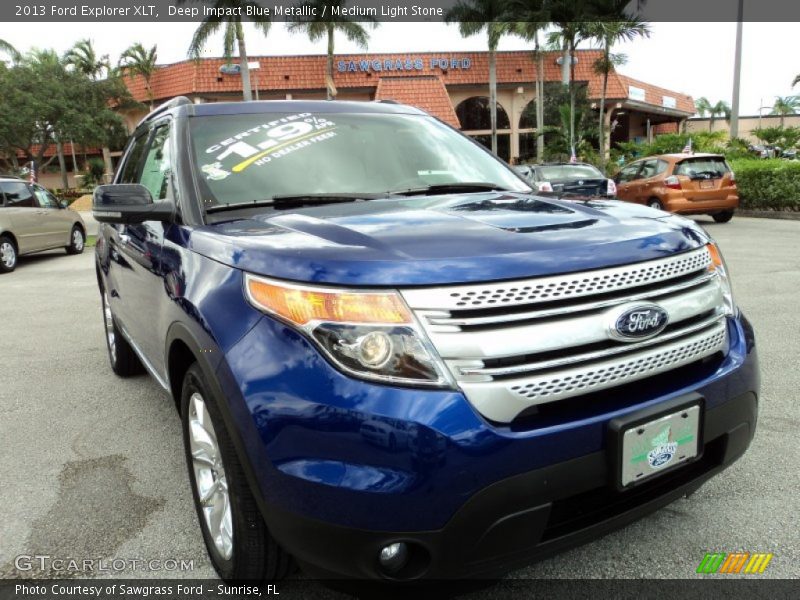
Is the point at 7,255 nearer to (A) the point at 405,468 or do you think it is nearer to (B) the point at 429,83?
(A) the point at 405,468

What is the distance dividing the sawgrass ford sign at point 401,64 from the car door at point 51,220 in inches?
849

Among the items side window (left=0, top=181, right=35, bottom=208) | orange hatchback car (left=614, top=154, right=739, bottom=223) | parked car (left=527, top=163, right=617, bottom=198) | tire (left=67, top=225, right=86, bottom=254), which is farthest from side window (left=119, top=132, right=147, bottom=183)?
tire (left=67, top=225, right=86, bottom=254)

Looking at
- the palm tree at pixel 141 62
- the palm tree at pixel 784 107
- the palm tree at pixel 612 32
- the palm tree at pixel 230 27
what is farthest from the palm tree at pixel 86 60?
the palm tree at pixel 784 107

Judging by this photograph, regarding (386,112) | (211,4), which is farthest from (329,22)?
(386,112)

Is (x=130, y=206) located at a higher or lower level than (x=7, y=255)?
higher

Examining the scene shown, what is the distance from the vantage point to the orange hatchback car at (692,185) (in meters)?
12.9

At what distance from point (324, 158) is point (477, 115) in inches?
1403

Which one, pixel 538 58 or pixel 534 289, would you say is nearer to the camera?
pixel 534 289

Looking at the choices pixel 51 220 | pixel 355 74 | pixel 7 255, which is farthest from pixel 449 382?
pixel 355 74

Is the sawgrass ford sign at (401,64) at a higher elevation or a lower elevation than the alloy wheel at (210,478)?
higher

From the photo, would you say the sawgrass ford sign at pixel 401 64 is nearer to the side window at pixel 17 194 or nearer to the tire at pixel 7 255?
the side window at pixel 17 194

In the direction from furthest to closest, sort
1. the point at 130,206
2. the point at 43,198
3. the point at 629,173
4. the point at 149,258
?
1. the point at 629,173
2. the point at 43,198
3. the point at 149,258
4. the point at 130,206

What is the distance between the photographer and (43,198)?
13.2m

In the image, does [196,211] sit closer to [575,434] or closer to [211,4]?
[575,434]
